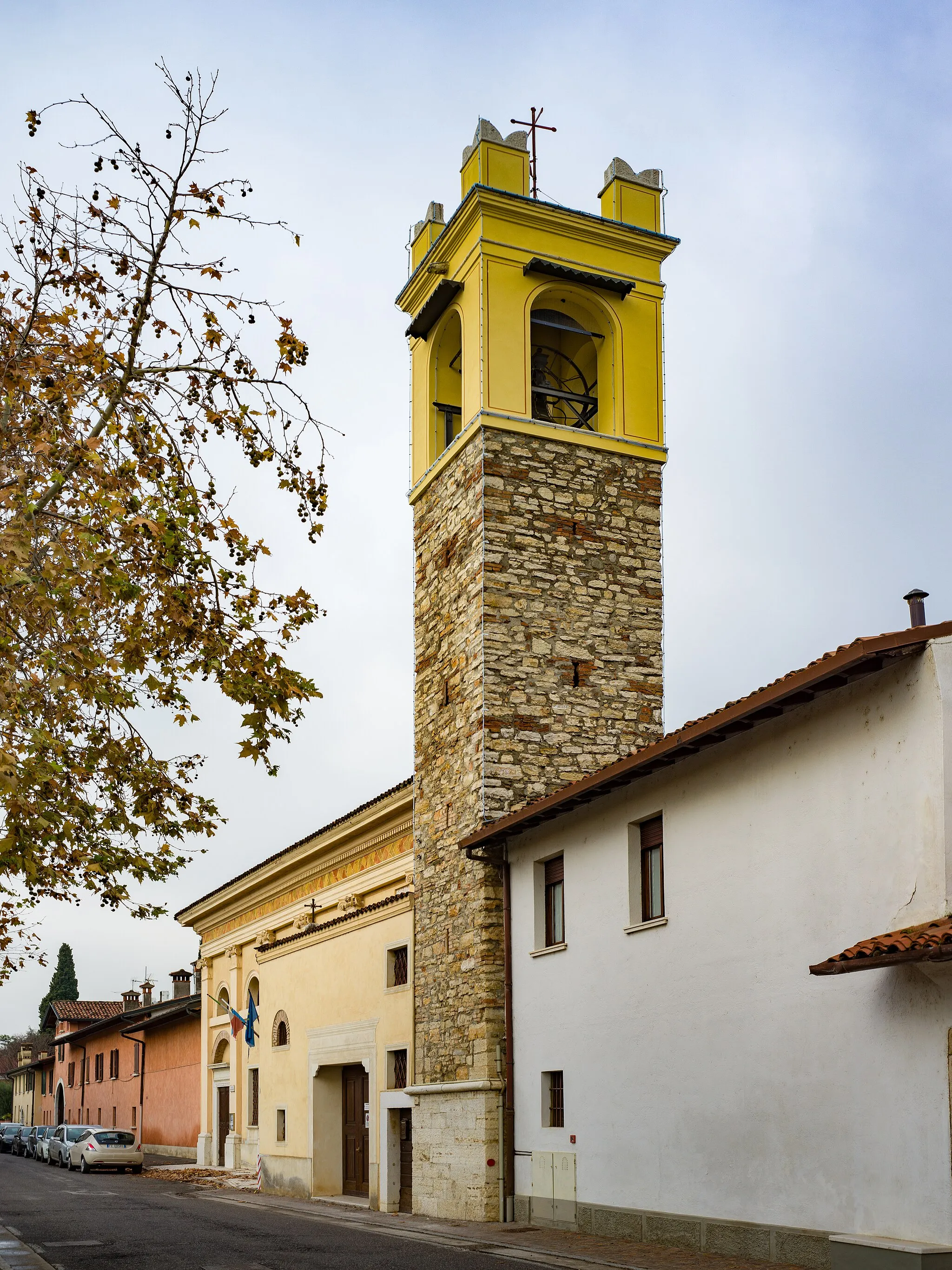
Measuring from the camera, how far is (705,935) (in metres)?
13.7

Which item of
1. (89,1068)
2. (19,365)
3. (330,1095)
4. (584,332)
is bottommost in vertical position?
(89,1068)

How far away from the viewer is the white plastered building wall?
10.6m

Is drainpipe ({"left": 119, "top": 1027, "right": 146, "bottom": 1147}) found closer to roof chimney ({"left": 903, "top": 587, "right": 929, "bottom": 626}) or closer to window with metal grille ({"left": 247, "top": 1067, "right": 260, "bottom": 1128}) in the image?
window with metal grille ({"left": 247, "top": 1067, "right": 260, "bottom": 1128})

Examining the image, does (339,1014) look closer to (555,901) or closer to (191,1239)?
(191,1239)

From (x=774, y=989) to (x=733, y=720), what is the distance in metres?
2.51

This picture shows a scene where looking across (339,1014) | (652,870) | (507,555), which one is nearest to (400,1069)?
(339,1014)

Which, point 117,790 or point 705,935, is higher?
point 117,790

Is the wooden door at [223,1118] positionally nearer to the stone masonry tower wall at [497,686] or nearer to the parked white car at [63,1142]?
the parked white car at [63,1142]

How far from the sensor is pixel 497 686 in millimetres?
18891

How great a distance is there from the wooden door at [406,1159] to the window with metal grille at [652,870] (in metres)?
6.97

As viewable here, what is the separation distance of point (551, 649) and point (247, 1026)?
1482 cm

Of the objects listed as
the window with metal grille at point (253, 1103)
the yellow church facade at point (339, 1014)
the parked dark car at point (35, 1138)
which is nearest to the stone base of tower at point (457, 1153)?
the yellow church facade at point (339, 1014)

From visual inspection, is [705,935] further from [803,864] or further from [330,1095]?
[330,1095]

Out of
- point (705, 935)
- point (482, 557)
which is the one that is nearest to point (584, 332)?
point (482, 557)
